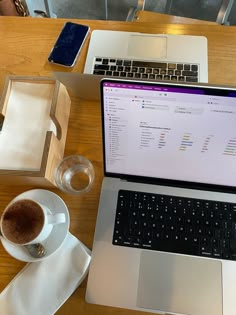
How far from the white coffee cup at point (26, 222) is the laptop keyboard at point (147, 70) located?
417 millimetres

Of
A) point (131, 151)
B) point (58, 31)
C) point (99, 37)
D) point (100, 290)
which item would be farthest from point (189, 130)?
point (58, 31)

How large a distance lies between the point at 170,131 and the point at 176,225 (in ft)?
0.78

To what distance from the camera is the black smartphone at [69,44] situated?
2.73 ft

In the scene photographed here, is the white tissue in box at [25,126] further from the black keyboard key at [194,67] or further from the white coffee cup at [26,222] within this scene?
the black keyboard key at [194,67]

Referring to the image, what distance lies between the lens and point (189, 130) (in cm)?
50

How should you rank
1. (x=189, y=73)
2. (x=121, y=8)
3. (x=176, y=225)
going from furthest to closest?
(x=121, y=8)
(x=189, y=73)
(x=176, y=225)

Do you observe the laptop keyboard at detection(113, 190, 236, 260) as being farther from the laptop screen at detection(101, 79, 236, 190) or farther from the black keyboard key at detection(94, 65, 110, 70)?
the black keyboard key at detection(94, 65, 110, 70)

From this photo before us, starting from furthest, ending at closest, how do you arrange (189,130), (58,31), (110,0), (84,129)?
(110,0)
(58,31)
(84,129)
(189,130)

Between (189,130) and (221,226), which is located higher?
(189,130)

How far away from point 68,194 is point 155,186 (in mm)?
207

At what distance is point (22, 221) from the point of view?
556mm

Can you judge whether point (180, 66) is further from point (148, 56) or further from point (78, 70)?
point (78, 70)

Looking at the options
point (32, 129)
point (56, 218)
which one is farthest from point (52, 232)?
point (32, 129)

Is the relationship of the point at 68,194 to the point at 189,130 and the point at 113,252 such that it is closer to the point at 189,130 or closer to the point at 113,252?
the point at 113,252
